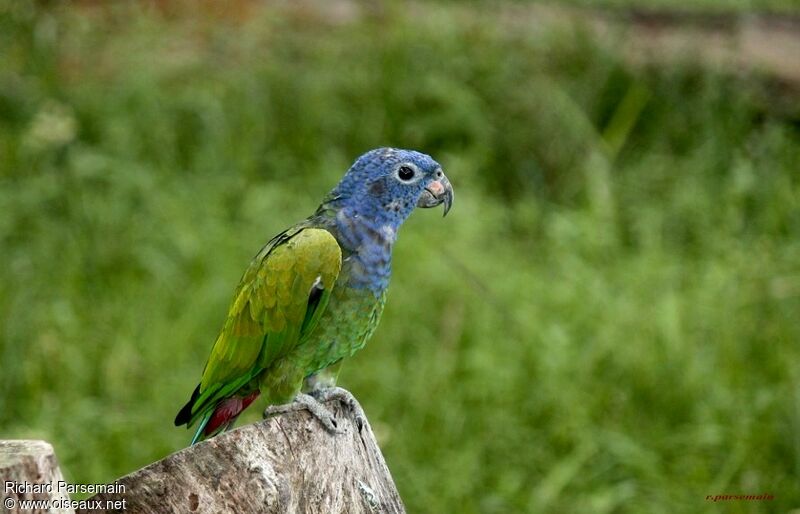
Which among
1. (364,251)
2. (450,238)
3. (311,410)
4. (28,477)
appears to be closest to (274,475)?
(311,410)

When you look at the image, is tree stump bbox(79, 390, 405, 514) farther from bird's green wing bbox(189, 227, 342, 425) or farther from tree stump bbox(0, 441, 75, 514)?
bird's green wing bbox(189, 227, 342, 425)

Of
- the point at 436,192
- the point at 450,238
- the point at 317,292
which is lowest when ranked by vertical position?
the point at 317,292

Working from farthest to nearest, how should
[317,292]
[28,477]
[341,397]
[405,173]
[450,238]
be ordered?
[450,238] < [405,173] < [317,292] < [341,397] < [28,477]

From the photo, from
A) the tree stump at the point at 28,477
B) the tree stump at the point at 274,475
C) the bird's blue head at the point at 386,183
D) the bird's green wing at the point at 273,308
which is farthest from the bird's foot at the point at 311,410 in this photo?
the tree stump at the point at 28,477

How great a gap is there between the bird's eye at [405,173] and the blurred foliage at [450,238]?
1.66m

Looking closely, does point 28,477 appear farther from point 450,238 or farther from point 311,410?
point 450,238

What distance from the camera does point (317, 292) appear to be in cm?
270

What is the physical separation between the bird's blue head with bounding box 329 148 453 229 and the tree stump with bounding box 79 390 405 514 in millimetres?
623

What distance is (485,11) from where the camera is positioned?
23.8 feet

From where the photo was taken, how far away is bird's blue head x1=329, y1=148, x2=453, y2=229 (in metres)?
2.80

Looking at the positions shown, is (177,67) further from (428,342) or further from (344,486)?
(344,486)

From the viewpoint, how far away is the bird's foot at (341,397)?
245cm

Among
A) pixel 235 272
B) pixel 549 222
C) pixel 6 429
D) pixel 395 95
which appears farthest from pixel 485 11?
pixel 6 429

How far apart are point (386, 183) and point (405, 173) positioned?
0.17 ft
